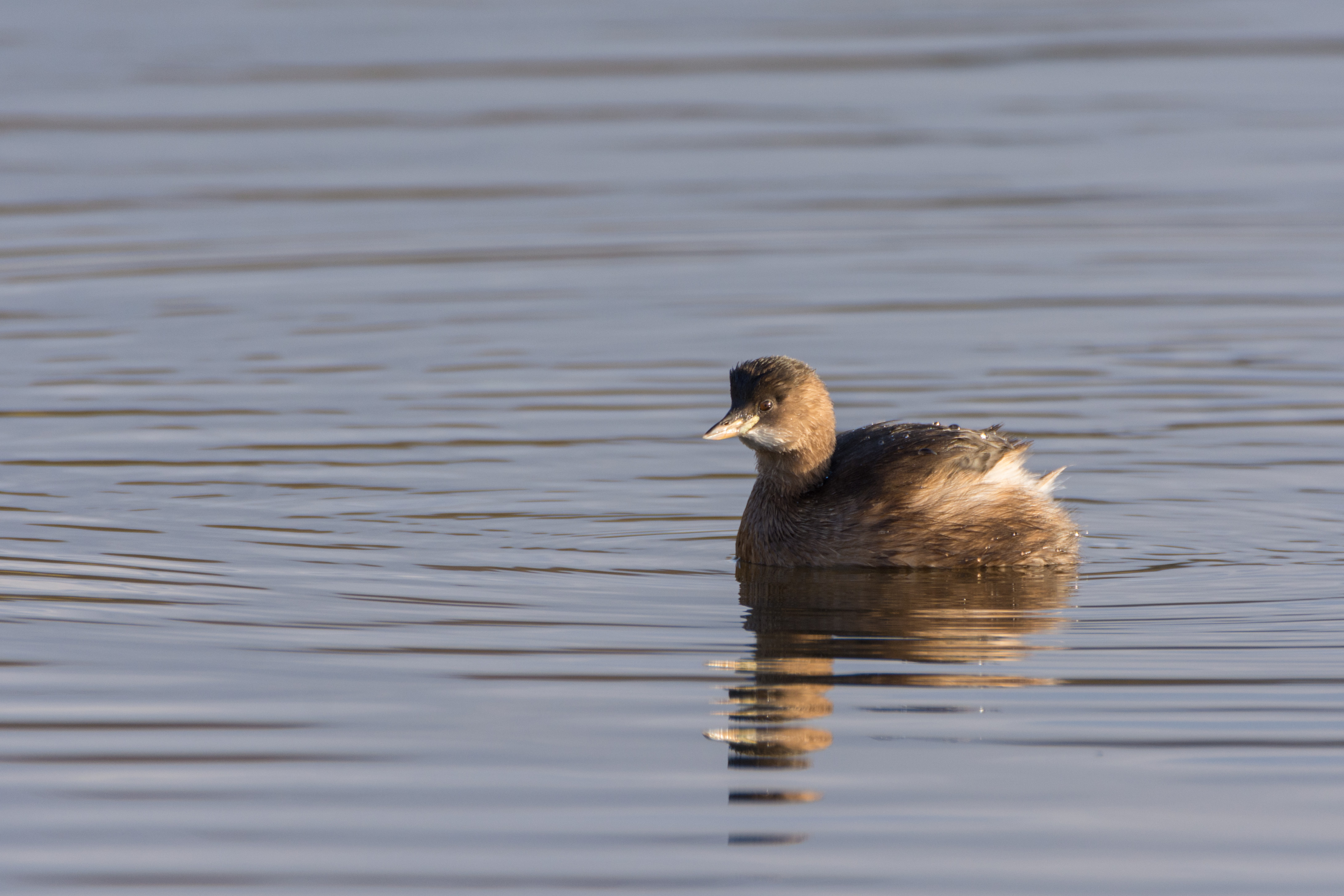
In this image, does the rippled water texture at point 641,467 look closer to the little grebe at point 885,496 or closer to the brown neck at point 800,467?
the little grebe at point 885,496

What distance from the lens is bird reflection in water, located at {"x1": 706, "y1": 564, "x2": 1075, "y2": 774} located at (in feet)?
19.9

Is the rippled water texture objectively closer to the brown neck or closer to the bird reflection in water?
the bird reflection in water

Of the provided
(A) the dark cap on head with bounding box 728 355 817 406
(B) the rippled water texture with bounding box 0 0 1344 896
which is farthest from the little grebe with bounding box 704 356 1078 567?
(B) the rippled water texture with bounding box 0 0 1344 896

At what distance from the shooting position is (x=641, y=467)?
9.69 meters

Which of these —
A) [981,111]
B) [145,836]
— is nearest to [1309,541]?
[145,836]

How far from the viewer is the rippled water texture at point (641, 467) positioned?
5426mm

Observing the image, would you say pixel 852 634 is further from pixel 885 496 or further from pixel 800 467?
pixel 800 467

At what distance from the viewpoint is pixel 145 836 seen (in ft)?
17.5

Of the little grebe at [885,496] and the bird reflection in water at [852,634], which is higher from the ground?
the little grebe at [885,496]

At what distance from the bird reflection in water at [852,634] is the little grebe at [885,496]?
0.09 m

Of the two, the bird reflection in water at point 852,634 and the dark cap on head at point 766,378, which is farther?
the dark cap on head at point 766,378

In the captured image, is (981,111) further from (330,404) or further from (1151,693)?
(1151,693)

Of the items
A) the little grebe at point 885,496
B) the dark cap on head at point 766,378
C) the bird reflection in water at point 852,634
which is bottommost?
the bird reflection in water at point 852,634

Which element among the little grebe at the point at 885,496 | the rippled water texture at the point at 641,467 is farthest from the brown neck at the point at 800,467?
the rippled water texture at the point at 641,467
